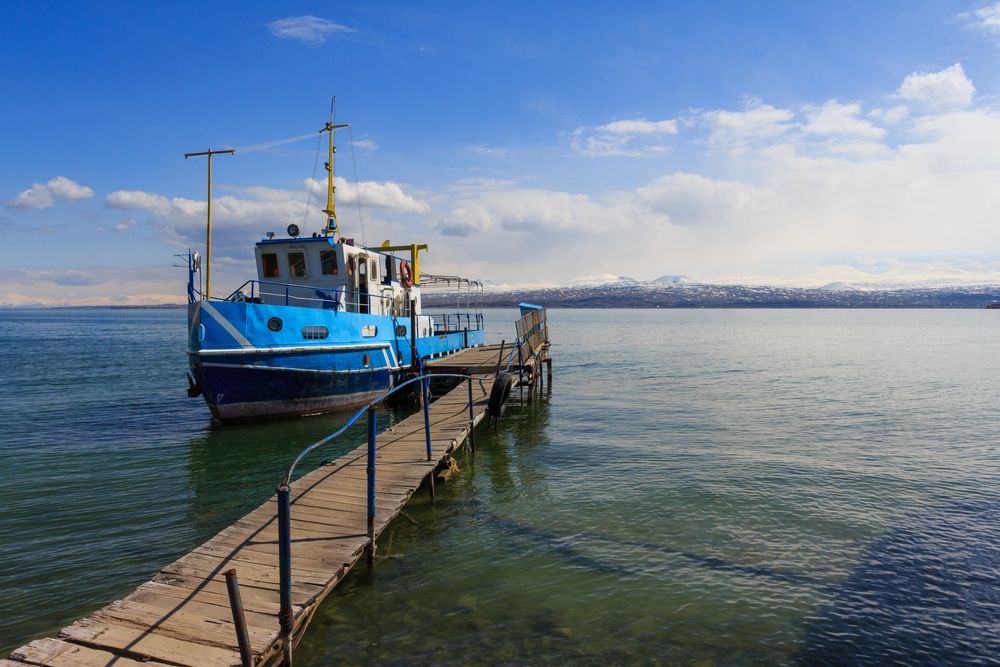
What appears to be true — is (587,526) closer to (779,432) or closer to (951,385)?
(779,432)

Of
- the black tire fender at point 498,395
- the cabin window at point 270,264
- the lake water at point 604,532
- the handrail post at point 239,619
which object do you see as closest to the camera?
the handrail post at point 239,619

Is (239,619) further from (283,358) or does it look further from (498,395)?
(283,358)

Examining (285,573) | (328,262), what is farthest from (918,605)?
(328,262)

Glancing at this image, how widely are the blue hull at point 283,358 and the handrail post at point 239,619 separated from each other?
11623mm

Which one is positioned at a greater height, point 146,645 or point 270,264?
point 270,264

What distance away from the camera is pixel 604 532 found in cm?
923

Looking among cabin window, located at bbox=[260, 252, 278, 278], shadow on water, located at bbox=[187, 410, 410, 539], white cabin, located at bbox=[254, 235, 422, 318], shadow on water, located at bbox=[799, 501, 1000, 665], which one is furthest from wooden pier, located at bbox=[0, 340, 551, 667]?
cabin window, located at bbox=[260, 252, 278, 278]

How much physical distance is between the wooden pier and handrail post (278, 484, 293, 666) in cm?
7

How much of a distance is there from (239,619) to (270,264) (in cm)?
1617

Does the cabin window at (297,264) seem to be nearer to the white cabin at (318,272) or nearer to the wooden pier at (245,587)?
the white cabin at (318,272)

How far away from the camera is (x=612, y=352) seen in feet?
144

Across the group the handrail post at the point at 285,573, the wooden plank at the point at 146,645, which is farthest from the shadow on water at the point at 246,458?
the handrail post at the point at 285,573

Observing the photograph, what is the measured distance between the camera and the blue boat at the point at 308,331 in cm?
1520

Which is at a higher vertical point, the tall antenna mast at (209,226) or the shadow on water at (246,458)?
the tall antenna mast at (209,226)
